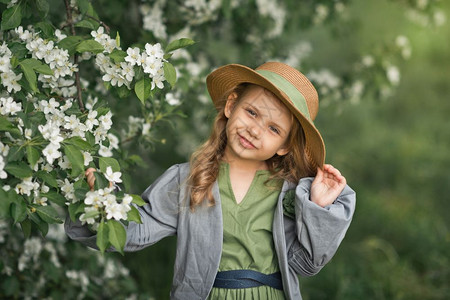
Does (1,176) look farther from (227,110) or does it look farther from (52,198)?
(227,110)

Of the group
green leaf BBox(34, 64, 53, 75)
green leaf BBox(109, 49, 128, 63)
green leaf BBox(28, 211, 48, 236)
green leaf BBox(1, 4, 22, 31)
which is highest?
green leaf BBox(1, 4, 22, 31)

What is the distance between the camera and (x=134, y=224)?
1.81 meters

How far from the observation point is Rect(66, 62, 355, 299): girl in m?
1.75

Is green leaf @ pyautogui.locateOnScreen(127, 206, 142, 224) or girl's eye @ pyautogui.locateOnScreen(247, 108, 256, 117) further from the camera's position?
girl's eye @ pyautogui.locateOnScreen(247, 108, 256, 117)

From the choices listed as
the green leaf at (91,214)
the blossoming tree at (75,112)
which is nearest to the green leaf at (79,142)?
the blossoming tree at (75,112)

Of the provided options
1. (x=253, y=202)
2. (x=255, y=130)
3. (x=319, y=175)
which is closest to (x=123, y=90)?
(x=255, y=130)

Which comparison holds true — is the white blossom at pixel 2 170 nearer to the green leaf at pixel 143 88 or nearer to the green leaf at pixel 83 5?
the green leaf at pixel 143 88

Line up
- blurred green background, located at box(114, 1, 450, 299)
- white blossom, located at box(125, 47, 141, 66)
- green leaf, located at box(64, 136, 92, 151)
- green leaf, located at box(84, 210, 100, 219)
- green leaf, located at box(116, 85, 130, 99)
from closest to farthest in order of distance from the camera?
green leaf, located at box(84, 210, 100, 219), green leaf, located at box(64, 136, 92, 151), white blossom, located at box(125, 47, 141, 66), green leaf, located at box(116, 85, 130, 99), blurred green background, located at box(114, 1, 450, 299)

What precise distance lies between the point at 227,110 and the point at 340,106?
2.13 m

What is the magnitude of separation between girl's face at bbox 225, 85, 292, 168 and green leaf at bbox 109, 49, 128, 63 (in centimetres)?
39

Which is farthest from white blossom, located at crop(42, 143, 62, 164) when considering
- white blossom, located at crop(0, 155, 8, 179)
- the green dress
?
the green dress

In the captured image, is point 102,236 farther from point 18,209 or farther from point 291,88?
point 291,88

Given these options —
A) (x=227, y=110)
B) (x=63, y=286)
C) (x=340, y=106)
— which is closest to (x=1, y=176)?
(x=227, y=110)

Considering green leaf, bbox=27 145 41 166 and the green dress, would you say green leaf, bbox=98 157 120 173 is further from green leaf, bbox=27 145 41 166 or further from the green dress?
the green dress
